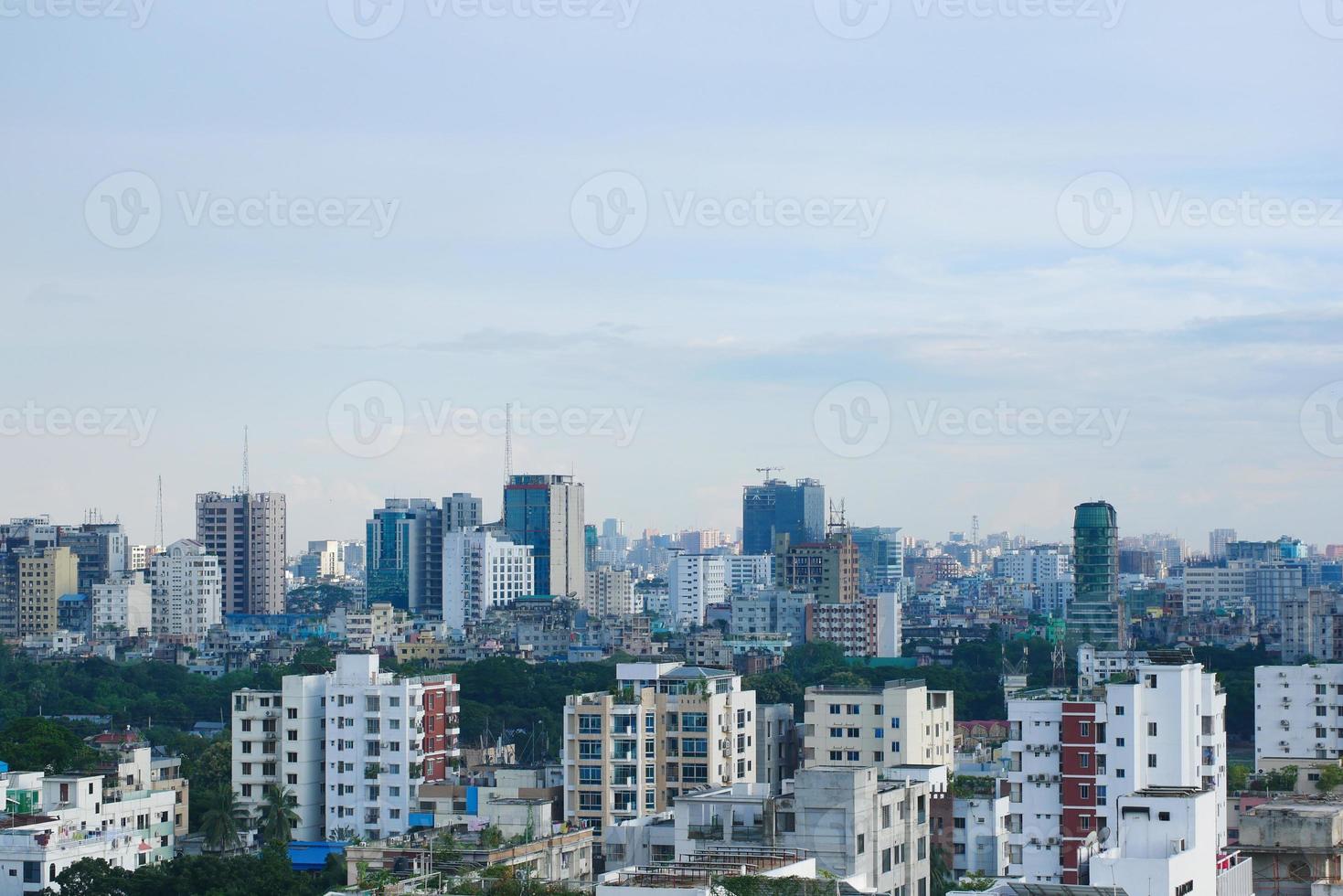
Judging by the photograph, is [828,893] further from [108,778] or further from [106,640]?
[106,640]

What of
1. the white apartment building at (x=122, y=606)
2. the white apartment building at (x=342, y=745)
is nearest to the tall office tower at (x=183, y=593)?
the white apartment building at (x=122, y=606)

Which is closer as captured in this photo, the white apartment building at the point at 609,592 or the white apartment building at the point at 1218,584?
the white apartment building at the point at 609,592

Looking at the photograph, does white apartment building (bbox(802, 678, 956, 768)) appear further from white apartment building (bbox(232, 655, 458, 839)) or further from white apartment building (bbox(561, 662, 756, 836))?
white apartment building (bbox(232, 655, 458, 839))

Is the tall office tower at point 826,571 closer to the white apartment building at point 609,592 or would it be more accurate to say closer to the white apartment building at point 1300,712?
the white apartment building at point 609,592

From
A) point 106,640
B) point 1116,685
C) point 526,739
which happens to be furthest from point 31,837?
point 106,640

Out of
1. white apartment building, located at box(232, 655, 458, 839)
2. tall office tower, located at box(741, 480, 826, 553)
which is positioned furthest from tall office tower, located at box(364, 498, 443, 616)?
white apartment building, located at box(232, 655, 458, 839)

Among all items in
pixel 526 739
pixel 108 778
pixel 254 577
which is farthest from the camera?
pixel 254 577

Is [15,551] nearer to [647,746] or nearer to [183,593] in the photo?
[183,593]
